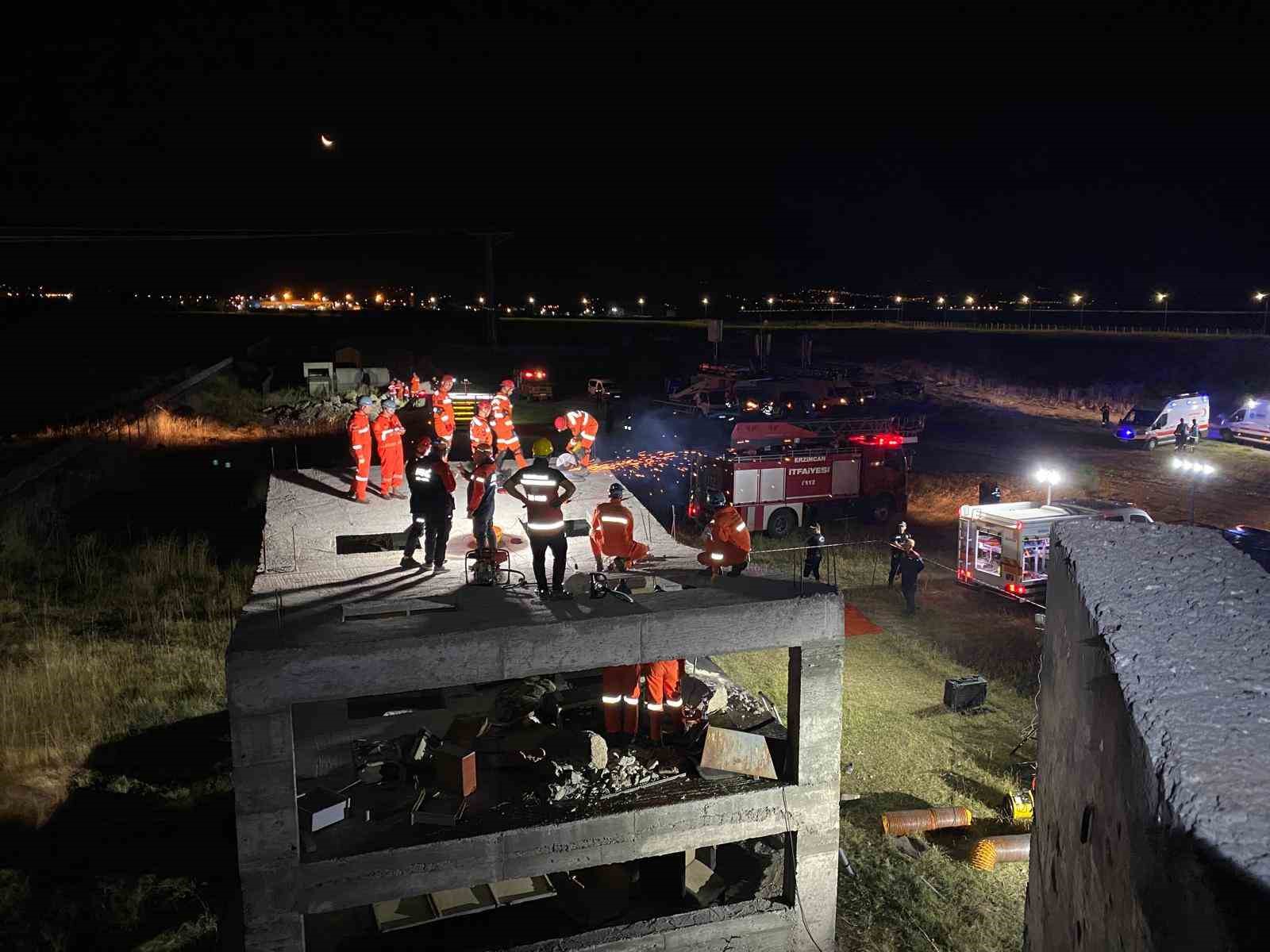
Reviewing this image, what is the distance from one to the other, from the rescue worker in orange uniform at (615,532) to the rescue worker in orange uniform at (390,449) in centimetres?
491

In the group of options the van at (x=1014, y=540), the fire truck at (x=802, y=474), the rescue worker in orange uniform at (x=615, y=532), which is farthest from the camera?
the fire truck at (x=802, y=474)

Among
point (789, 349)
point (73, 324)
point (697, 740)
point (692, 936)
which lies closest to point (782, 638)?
point (697, 740)

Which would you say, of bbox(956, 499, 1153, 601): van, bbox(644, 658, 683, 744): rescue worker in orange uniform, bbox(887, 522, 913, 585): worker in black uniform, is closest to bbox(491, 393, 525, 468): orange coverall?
bbox(644, 658, 683, 744): rescue worker in orange uniform

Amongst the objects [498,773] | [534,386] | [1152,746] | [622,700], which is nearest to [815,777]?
[622,700]

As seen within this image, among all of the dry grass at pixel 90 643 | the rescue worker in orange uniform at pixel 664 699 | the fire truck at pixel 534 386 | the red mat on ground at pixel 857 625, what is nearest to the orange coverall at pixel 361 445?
the dry grass at pixel 90 643

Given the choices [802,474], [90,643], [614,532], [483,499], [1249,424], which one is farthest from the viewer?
[1249,424]

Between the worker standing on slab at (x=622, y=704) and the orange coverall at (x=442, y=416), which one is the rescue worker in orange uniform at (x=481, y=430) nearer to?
the orange coverall at (x=442, y=416)

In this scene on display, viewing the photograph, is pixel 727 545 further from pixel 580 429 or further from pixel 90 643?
pixel 90 643

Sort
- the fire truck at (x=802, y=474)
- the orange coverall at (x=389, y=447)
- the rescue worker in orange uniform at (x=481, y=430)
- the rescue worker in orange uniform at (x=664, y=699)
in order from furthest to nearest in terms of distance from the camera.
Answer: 1. the fire truck at (x=802, y=474)
2. the rescue worker in orange uniform at (x=481, y=430)
3. the orange coverall at (x=389, y=447)
4. the rescue worker in orange uniform at (x=664, y=699)

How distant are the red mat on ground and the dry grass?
995 cm

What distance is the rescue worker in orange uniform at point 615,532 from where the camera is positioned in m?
8.81

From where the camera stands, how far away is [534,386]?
41719 millimetres

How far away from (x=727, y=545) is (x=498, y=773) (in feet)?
9.98

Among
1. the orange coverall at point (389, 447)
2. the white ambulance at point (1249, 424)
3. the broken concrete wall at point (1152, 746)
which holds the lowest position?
the white ambulance at point (1249, 424)
